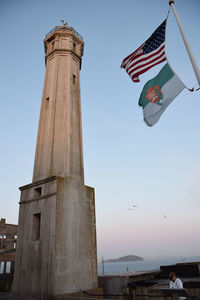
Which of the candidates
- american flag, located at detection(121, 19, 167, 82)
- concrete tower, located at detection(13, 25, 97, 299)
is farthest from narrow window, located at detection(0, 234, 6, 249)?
american flag, located at detection(121, 19, 167, 82)

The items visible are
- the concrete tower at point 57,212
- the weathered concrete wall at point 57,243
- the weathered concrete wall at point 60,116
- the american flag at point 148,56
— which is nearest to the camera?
the american flag at point 148,56

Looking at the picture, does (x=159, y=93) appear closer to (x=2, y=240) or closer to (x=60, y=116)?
(x=60, y=116)

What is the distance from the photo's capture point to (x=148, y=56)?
448 inches

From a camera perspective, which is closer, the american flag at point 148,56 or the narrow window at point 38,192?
the american flag at point 148,56

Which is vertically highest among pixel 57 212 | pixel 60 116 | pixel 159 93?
pixel 60 116

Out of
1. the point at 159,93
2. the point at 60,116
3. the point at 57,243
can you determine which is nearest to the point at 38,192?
the point at 57,243

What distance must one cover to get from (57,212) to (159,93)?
27.8 ft

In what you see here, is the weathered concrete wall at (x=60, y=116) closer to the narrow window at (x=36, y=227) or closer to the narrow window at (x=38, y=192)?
the narrow window at (x=38, y=192)

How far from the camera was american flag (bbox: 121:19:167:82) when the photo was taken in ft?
35.3

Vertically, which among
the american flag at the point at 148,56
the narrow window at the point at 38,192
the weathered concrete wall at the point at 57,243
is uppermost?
the american flag at the point at 148,56

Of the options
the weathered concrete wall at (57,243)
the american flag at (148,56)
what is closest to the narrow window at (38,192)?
the weathered concrete wall at (57,243)

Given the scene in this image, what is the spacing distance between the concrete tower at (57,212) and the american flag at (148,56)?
21.5 ft

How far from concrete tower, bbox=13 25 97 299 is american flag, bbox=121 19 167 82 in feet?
21.5

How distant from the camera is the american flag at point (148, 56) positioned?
1077 centimetres
